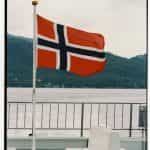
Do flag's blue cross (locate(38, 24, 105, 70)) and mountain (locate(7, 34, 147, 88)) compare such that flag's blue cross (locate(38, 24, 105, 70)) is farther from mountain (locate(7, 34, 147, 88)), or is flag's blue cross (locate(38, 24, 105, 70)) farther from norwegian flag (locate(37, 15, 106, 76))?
mountain (locate(7, 34, 147, 88))

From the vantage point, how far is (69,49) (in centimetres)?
162

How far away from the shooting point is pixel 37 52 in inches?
67.9

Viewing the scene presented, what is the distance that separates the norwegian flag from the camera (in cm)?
162

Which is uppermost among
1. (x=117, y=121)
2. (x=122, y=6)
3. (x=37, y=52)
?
(x=122, y=6)

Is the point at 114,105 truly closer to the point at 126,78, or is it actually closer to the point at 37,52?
the point at 126,78

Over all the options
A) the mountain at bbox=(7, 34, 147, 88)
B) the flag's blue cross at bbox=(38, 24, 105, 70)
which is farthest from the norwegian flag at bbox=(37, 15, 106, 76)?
the mountain at bbox=(7, 34, 147, 88)

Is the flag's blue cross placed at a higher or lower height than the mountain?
higher

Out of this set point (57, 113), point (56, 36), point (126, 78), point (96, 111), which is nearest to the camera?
point (56, 36)

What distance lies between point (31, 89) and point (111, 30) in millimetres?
774

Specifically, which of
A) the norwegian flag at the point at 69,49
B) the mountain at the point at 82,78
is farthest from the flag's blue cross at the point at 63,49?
the mountain at the point at 82,78

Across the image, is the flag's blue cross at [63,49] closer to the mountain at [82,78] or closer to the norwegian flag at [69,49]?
the norwegian flag at [69,49]

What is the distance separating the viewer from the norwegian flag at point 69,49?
1.62m

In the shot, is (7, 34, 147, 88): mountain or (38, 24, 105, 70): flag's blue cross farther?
(7, 34, 147, 88): mountain

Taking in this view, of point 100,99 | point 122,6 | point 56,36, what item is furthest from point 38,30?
point 100,99
